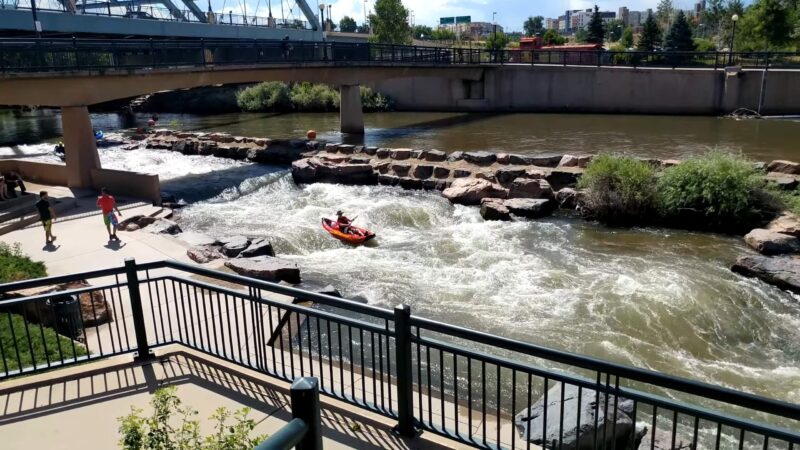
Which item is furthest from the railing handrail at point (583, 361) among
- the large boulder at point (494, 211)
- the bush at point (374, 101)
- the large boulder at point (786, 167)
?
the bush at point (374, 101)

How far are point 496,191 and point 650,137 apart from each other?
1554 centimetres

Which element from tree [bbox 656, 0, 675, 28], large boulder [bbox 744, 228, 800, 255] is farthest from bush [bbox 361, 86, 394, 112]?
tree [bbox 656, 0, 675, 28]

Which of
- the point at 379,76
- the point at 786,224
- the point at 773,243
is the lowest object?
the point at 773,243

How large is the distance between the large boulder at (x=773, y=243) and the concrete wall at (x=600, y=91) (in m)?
28.1

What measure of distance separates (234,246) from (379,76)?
26.6 metres

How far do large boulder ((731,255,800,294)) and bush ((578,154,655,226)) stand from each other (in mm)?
4058

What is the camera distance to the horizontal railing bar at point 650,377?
3525 mm

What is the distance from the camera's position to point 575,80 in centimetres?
4478

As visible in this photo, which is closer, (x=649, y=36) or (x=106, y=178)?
(x=106, y=178)

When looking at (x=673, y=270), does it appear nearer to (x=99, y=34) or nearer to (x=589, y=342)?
(x=589, y=342)

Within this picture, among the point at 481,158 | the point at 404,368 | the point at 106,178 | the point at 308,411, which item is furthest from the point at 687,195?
the point at 106,178

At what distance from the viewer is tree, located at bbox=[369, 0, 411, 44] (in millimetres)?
71438

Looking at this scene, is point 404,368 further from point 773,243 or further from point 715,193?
point 715,193

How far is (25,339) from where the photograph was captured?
8523 millimetres
